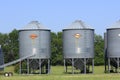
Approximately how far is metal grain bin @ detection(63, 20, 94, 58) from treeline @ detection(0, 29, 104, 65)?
4894cm

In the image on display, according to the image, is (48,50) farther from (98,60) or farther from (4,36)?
(4,36)

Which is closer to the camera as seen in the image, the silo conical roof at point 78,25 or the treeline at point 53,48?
the silo conical roof at point 78,25

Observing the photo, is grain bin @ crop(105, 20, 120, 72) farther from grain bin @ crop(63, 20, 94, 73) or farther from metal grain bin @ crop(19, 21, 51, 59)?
metal grain bin @ crop(19, 21, 51, 59)

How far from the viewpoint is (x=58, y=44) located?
117m

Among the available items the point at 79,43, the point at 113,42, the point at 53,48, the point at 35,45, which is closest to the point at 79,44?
the point at 79,43

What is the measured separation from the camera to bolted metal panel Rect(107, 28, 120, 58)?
57.2 m

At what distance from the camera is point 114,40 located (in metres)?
57.5

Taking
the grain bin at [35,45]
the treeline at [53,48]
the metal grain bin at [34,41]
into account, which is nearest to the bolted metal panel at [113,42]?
the grain bin at [35,45]

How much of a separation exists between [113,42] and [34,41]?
1049 cm

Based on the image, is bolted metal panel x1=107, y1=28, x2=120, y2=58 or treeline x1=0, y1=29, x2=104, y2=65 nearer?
bolted metal panel x1=107, y1=28, x2=120, y2=58

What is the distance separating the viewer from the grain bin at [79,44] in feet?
188

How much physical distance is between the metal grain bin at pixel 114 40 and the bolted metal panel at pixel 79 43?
105 inches

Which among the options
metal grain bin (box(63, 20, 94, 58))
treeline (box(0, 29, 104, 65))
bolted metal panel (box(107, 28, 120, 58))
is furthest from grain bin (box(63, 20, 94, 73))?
treeline (box(0, 29, 104, 65))

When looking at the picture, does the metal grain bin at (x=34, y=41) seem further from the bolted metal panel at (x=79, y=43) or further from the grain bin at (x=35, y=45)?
the bolted metal panel at (x=79, y=43)
